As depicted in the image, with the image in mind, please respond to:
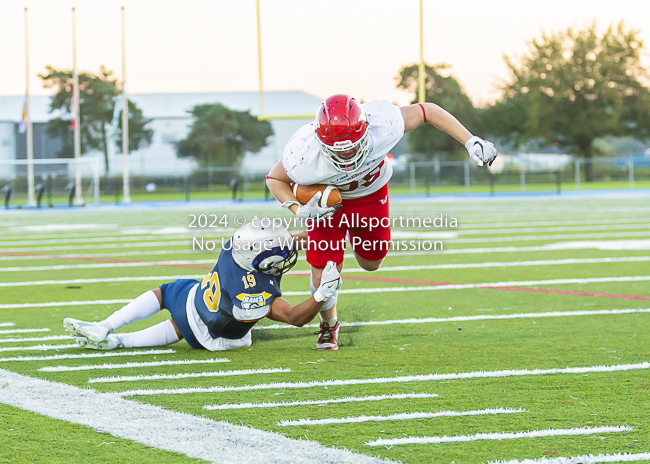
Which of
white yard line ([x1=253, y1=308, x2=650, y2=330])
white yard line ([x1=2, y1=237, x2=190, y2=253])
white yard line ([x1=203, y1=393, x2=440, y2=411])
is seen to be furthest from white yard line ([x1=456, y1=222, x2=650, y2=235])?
white yard line ([x1=203, y1=393, x2=440, y2=411])

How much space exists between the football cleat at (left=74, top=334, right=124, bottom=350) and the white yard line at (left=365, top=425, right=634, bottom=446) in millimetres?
2183

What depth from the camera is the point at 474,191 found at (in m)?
30.6

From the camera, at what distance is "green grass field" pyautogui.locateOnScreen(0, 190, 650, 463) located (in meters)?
2.91

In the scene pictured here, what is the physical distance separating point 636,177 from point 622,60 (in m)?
11.0

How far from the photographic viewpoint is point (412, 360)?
13.7ft

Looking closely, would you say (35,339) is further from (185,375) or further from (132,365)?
(185,375)

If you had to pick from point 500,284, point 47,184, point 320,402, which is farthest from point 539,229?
point 47,184

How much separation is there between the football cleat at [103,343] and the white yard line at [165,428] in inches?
28.0

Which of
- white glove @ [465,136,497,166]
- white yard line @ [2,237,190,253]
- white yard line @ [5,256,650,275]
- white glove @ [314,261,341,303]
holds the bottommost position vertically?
white yard line @ [5,256,650,275]

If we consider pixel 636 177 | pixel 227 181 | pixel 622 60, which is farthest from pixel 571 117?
pixel 227 181

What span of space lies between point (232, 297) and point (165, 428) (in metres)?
1.26

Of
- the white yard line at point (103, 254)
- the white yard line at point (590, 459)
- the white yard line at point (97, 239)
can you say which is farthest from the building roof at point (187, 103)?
the white yard line at point (590, 459)

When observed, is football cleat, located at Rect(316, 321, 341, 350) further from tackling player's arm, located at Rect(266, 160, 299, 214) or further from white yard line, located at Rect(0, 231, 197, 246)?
white yard line, located at Rect(0, 231, 197, 246)

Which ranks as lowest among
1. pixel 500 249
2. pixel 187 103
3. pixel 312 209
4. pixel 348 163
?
pixel 500 249
